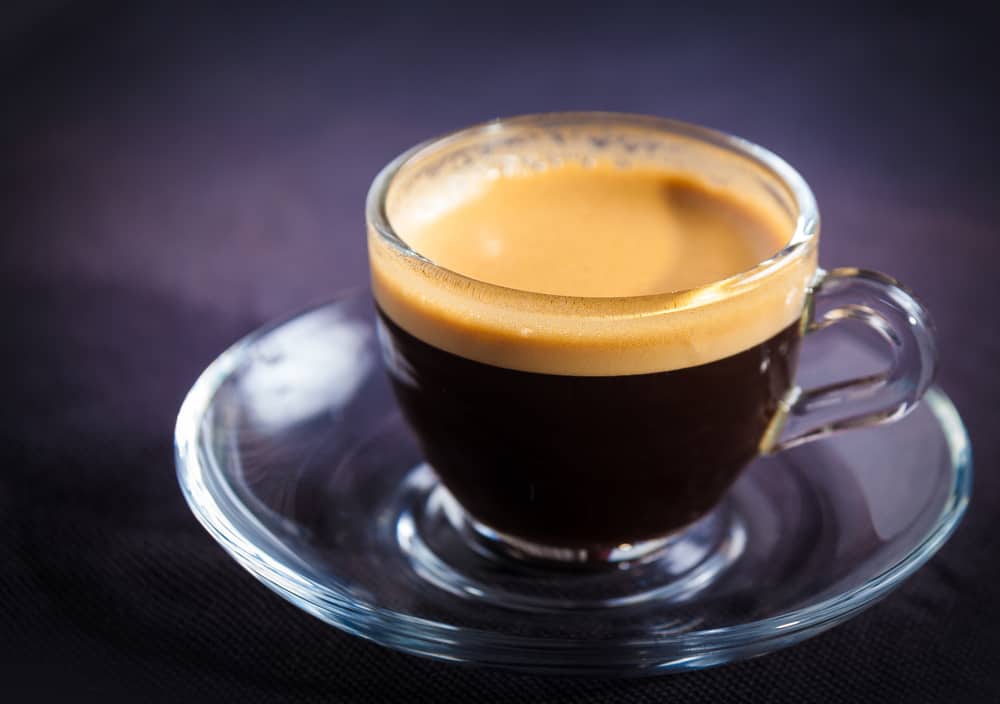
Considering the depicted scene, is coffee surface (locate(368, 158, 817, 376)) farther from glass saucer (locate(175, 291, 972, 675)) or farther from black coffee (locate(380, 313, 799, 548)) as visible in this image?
glass saucer (locate(175, 291, 972, 675))

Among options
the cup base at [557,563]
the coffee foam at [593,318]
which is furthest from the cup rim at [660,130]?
the cup base at [557,563]

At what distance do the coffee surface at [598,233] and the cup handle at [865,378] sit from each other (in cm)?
6

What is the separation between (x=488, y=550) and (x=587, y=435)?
166 millimetres

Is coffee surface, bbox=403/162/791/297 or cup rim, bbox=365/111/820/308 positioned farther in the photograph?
coffee surface, bbox=403/162/791/297

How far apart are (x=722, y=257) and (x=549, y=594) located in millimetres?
265

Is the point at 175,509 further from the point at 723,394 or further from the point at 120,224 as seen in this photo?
the point at 120,224

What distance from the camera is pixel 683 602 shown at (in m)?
0.92

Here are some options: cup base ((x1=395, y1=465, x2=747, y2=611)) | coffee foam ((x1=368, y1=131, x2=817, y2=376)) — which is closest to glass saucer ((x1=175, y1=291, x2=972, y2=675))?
cup base ((x1=395, y1=465, x2=747, y2=611))

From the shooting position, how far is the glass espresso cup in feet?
2.75

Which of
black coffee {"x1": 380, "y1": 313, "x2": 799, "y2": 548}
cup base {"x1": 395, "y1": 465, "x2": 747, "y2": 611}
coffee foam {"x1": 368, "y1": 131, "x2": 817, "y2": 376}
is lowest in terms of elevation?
cup base {"x1": 395, "y1": 465, "x2": 747, "y2": 611}

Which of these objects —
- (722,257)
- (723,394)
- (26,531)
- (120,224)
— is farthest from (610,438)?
(120,224)

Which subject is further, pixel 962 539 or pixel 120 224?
pixel 120 224

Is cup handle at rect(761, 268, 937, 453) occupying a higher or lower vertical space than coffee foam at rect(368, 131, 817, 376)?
lower

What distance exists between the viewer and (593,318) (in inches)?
32.4
